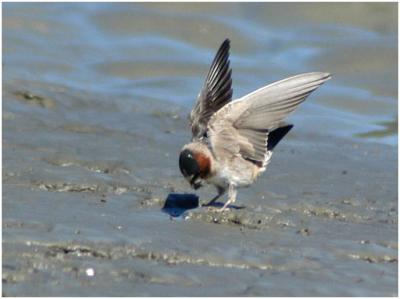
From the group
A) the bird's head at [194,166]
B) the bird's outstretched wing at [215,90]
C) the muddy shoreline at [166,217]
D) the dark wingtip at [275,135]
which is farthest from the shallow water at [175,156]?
the bird's outstretched wing at [215,90]

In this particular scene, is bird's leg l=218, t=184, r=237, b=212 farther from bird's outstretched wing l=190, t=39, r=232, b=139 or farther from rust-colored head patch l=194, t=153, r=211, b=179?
bird's outstretched wing l=190, t=39, r=232, b=139

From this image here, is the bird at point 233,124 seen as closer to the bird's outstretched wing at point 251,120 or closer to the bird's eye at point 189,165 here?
the bird's outstretched wing at point 251,120

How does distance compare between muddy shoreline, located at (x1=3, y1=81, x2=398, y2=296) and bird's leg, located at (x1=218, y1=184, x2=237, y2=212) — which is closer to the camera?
muddy shoreline, located at (x1=3, y1=81, x2=398, y2=296)

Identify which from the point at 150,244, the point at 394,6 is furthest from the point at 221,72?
the point at 394,6

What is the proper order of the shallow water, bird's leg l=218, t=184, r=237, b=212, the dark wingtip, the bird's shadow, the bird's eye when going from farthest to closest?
the dark wingtip < bird's leg l=218, t=184, r=237, b=212 < the bird's eye < the bird's shadow < the shallow water

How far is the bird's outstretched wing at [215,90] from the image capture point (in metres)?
8.84

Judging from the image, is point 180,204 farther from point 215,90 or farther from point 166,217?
point 215,90

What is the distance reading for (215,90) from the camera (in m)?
8.90

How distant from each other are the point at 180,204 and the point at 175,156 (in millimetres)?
1764

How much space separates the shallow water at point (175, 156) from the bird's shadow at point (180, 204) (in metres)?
0.02

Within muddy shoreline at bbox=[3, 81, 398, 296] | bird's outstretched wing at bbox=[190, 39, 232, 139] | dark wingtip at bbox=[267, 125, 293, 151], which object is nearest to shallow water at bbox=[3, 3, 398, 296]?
muddy shoreline at bbox=[3, 81, 398, 296]

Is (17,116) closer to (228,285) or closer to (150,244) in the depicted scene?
(150,244)

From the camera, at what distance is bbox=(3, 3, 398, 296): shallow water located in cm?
694

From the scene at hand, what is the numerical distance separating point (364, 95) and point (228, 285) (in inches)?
270
